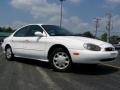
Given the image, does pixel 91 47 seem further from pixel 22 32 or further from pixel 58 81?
pixel 22 32

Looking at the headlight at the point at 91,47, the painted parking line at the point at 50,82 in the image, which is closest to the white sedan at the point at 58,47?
the headlight at the point at 91,47

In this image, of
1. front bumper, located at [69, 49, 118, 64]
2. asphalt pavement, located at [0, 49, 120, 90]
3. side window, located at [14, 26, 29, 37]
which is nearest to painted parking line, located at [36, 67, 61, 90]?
asphalt pavement, located at [0, 49, 120, 90]

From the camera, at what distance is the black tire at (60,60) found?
8398mm

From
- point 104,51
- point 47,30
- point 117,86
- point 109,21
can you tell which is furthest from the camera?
point 109,21

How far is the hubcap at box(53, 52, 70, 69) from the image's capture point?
8425 mm

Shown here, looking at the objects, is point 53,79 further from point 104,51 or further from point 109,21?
point 109,21

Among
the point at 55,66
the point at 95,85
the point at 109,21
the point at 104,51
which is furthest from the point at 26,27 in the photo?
the point at 109,21

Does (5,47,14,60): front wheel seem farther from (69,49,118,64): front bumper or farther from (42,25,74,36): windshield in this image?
(69,49,118,64): front bumper

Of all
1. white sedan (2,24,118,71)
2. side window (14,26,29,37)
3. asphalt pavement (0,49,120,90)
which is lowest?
asphalt pavement (0,49,120,90)

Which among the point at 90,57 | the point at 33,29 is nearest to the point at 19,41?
the point at 33,29

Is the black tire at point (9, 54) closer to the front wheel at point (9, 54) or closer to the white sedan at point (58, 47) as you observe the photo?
the front wheel at point (9, 54)

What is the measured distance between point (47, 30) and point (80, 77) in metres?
2.47

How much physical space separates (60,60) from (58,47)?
452 mm

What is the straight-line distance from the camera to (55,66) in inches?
340
